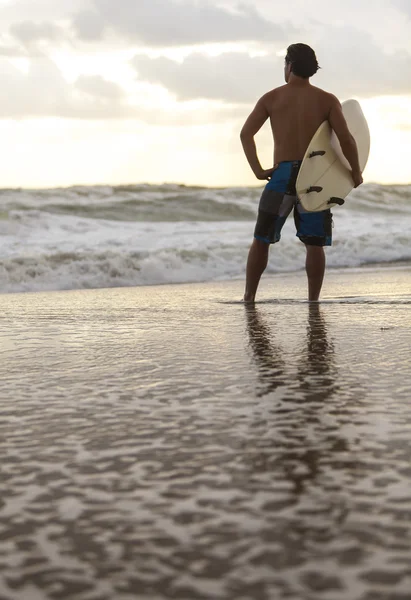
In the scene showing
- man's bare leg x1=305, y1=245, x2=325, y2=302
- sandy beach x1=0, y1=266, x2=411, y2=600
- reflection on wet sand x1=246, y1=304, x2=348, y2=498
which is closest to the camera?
sandy beach x1=0, y1=266, x2=411, y2=600

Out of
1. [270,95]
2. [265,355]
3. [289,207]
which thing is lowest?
[265,355]

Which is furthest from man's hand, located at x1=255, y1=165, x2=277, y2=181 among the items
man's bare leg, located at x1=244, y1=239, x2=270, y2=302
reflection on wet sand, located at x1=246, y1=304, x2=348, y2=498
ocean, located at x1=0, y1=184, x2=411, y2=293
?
ocean, located at x1=0, y1=184, x2=411, y2=293

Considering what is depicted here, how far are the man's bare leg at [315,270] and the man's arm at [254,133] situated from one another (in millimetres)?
477

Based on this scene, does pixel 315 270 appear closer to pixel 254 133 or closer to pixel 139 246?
pixel 254 133

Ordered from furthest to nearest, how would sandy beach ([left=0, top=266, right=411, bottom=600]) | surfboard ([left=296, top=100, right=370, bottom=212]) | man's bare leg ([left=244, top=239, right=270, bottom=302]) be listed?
man's bare leg ([left=244, top=239, right=270, bottom=302]) < surfboard ([left=296, top=100, right=370, bottom=212]) < sandy beach ([left=0, top=266, right=411, bottom=600])

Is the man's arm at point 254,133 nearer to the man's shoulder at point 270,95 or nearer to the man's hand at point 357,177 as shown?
the man's shoulder at point 270,95

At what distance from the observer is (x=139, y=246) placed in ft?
33.9

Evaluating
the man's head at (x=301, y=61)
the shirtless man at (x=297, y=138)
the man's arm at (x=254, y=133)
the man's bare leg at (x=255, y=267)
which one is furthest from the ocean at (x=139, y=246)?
the man's head at (x=301, y=61)

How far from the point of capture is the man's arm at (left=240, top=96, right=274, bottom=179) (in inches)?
209

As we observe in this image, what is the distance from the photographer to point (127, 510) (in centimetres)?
133

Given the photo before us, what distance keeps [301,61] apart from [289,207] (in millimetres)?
770

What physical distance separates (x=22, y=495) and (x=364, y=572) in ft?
1.86

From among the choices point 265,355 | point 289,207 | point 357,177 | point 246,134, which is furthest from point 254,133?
point 265,355

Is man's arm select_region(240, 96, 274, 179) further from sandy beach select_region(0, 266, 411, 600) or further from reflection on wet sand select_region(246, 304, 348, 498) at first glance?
sandy beach select_region(0, 266, 411, 600)
